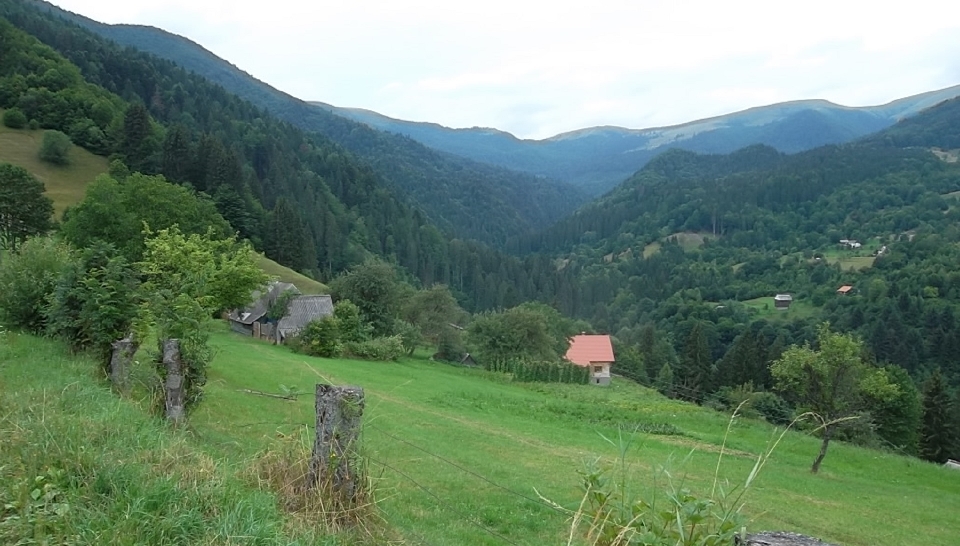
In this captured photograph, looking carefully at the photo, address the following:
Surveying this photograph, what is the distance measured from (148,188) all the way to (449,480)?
123 feet

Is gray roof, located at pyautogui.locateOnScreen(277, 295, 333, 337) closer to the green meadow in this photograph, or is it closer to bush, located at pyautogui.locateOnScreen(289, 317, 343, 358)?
bush, located at pyautogui.locateOnScreen(289, 317, 343, 358)

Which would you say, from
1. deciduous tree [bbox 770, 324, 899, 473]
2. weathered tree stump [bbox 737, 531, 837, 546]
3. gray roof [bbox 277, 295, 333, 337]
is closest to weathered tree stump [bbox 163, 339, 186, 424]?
weathered tree stump [bbox 737, 531, 837, 546]

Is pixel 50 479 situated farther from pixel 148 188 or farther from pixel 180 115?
pixel 180 115

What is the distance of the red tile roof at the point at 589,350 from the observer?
220 feet

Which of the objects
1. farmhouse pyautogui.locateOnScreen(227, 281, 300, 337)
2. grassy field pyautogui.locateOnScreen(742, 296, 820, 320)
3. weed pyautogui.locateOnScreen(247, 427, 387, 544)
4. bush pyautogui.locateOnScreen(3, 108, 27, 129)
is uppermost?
bush pyautogui.locateOnScreen(3, 108, 27, 129)

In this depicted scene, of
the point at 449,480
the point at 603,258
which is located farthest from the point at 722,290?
the point at 449,480

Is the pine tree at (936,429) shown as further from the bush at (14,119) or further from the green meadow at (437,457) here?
the bush at (14,119)

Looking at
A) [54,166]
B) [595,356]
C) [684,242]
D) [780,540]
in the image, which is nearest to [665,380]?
[595,356]

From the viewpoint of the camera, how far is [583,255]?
200m

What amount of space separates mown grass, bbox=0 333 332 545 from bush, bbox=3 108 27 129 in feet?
288

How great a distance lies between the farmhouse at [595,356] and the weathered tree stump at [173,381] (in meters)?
58.8

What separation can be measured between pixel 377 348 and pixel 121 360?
34.3 meters

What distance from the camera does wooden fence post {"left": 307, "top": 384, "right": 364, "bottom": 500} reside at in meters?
5.09

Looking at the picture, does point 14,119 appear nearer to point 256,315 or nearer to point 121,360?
point 256,315
